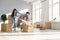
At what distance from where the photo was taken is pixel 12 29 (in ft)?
39.0

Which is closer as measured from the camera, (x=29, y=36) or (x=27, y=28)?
(x=29, y=36)

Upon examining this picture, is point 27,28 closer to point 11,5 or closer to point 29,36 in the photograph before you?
point 29,36

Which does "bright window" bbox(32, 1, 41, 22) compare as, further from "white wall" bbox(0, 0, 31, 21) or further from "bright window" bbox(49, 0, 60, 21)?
"bright window" bbox(49, 0, 60, 21)

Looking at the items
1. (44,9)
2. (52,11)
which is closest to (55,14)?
(52,11)

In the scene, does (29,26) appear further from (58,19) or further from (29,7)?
(29,7)

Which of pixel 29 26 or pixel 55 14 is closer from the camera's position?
pixel 29 26

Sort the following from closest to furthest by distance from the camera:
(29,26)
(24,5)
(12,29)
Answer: (29,26) → (12,29) → (24,5)

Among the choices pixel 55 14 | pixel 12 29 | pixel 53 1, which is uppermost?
pixel 53 1

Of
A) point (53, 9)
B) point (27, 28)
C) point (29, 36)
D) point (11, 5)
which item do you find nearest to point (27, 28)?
point (27, 28)

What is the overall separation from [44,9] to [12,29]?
154 inches

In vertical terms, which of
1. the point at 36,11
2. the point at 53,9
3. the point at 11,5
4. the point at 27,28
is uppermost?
the point at 11,5

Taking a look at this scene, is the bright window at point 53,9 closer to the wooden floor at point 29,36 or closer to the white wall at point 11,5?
the white wall at point 11,5

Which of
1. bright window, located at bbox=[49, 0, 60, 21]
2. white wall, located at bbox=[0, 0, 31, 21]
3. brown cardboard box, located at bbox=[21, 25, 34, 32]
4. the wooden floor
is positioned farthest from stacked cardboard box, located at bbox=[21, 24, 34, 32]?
white wall, located at bbox=[0, 0, 31, 21]

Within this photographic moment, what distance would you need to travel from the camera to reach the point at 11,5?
20469 millimetres
